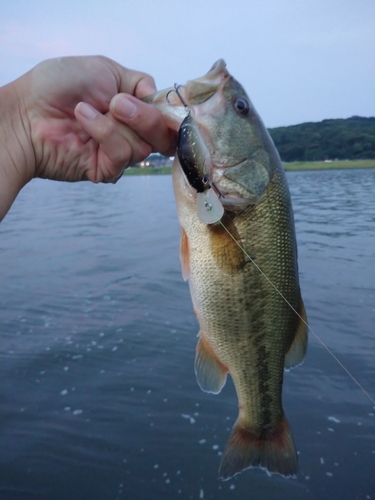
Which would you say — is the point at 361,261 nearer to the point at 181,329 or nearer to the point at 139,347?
the point at 181,329

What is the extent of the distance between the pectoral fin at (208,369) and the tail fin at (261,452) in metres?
0.35

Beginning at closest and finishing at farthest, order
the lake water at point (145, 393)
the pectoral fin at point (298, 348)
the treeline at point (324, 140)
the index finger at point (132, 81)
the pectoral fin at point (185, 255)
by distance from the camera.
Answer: the pectoral fin at point (185, 255)
the pectoral fin at point (298, 348)
the index finger at point (132, 81)
the lake water at point (145, 393)
the treeline at point (324, 140)

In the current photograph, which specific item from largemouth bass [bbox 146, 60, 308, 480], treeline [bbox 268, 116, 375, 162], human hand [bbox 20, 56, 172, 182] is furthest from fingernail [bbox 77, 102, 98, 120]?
treeline [bbox 268, 116, 375, 162]

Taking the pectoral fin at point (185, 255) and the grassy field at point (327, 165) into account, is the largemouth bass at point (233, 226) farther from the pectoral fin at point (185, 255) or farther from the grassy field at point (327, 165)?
the grassy field at point (327, 165)

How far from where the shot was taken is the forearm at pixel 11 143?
8.18 feet

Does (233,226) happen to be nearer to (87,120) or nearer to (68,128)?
(87,120)

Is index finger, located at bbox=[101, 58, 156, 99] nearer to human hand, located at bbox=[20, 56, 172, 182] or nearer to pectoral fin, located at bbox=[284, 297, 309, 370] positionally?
human hand, located at bbox=[20, 56, 172, 182]

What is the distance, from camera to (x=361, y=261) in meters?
10.2

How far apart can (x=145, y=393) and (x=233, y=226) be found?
12.1ft

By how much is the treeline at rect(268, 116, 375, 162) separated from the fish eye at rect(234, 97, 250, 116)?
53.0 m

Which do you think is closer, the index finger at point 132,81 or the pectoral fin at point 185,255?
the pectoral fin at point 185,255

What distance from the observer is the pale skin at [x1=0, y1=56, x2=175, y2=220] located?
2.26m

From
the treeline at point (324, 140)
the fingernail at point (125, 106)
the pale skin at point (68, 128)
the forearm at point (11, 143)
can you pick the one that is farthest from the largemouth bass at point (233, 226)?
the treeline at point (324, 140)

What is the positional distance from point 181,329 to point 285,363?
180 inches
